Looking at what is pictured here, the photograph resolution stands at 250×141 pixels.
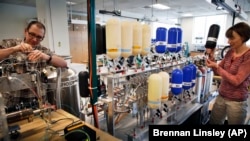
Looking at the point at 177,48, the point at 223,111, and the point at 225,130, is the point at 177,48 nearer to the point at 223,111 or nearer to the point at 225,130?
the point at 223,111

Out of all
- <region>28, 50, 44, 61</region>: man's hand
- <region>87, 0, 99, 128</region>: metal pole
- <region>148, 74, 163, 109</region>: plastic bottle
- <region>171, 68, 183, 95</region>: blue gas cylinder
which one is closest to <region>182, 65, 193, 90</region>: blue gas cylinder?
<region>171, 68, 183, 95</region>: blue gas cylinder

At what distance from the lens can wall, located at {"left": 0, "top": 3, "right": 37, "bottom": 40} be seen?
5746 millimetres

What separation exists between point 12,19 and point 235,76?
22.6ft

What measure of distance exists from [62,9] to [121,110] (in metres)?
3.68

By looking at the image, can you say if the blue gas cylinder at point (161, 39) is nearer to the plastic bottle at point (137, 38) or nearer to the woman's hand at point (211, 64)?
the plastic bottle at point (137, 38)

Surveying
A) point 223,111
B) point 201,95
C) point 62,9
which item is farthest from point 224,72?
point 62,9

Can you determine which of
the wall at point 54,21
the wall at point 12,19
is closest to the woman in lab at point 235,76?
the wall at point 54,21

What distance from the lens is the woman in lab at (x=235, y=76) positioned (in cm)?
157

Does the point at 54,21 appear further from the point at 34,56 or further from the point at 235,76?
the point at 235,76

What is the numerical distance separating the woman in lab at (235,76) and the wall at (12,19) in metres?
6.58

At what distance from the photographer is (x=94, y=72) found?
1.16 meters

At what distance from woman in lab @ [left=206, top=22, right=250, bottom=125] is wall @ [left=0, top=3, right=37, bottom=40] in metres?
6.58

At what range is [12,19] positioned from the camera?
592 centimetres

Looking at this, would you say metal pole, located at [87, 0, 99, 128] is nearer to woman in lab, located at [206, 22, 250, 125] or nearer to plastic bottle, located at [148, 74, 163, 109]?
plastic bottle, located at [148, 74, 163, 109]
